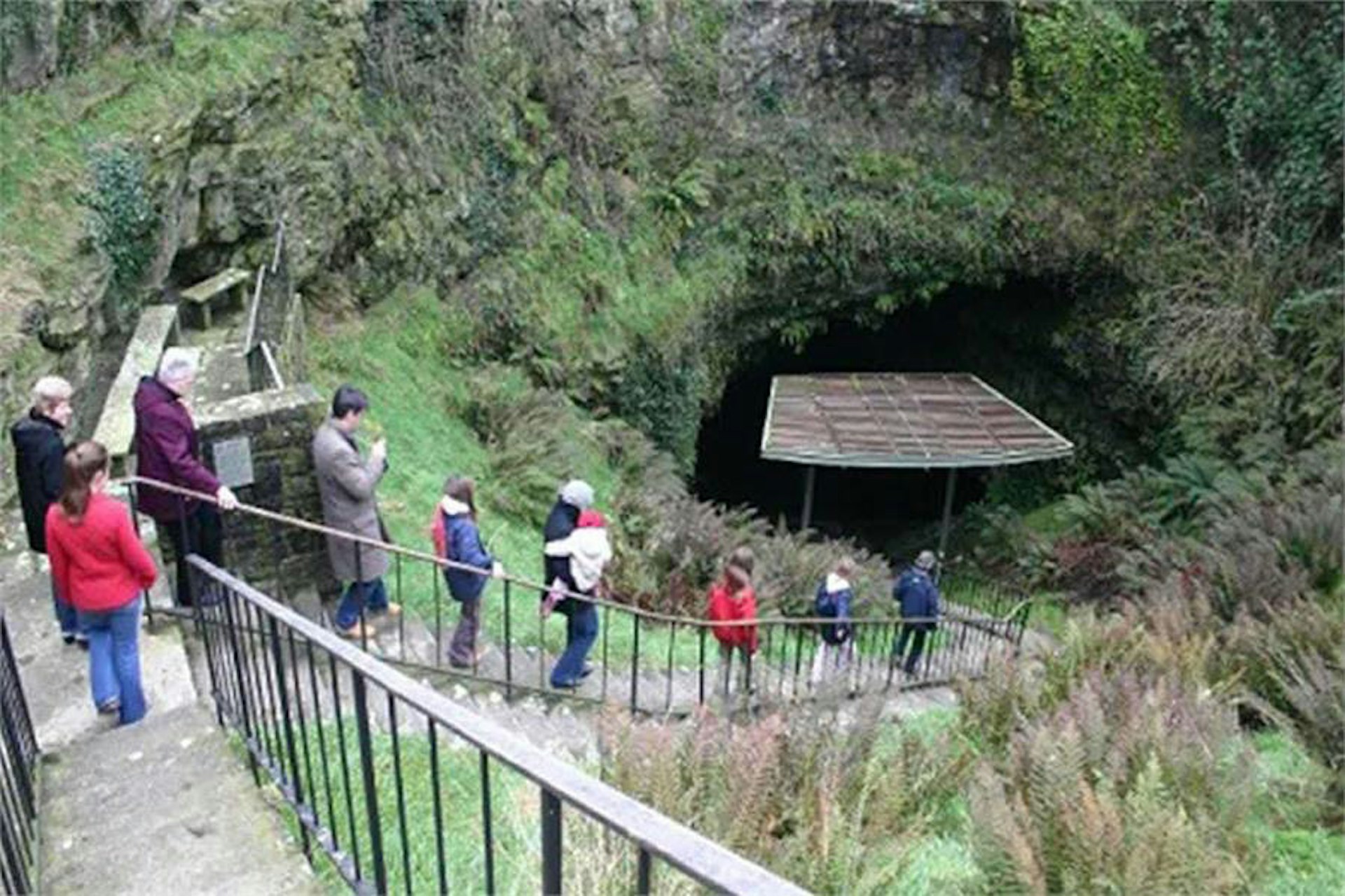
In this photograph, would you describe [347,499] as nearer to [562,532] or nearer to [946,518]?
[562,532]

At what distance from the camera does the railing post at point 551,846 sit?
2385 mm

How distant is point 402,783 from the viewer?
380 centimetres

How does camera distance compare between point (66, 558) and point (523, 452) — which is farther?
point (523, 452)

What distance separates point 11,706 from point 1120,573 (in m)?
12.8

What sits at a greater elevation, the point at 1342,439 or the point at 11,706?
the point at 11,706

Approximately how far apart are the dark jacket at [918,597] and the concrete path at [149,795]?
715cm

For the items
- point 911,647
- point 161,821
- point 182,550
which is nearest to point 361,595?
point 182,550

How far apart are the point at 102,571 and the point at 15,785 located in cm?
122

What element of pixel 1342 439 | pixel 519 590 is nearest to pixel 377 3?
pixel 519 590

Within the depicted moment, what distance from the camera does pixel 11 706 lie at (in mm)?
4590

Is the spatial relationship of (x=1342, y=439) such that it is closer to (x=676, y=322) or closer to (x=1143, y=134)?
(x=1143, y=134)

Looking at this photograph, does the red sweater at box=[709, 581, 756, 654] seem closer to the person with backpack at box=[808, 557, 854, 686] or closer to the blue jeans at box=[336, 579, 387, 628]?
the person with backpack at box=[808, 557, 854, 686]

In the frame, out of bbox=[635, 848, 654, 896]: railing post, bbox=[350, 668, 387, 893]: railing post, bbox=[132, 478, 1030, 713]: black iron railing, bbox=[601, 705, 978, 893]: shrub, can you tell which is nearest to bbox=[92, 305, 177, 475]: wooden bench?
bbox=[132, 478, 1030, 713]: black iron railing

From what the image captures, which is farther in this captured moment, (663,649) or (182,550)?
(663,649)
